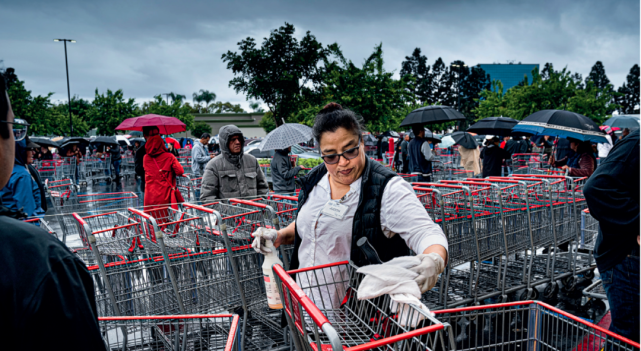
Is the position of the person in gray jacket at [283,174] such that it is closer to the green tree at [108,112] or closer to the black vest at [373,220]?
the black vest at [373,220]

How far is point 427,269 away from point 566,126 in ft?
22.0

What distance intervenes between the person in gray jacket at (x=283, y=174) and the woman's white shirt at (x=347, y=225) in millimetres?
3999

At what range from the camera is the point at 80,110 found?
51125 mm

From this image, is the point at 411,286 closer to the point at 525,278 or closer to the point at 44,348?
the point at 44,348

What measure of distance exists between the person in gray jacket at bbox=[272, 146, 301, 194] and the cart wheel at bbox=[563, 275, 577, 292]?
12.9 feet

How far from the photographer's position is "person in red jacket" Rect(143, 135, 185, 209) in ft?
19.6

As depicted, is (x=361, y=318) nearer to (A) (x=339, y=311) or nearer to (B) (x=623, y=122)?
(A) (x=339, y=311)

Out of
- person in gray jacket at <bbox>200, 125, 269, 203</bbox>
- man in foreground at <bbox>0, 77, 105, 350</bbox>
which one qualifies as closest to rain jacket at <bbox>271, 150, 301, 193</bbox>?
person in gray jacket at <bbox>200, 125, 269, 203</bbox>

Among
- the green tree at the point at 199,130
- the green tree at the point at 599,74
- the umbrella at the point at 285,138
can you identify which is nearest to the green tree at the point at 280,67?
the umbrella at the point at 285,138

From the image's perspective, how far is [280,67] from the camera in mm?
21141

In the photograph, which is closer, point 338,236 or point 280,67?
point 338,236

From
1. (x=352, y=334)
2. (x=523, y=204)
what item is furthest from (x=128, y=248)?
(x=523, y=204)

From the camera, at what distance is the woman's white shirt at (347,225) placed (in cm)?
201

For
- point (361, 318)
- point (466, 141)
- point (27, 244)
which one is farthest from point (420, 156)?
point (27, 244)
